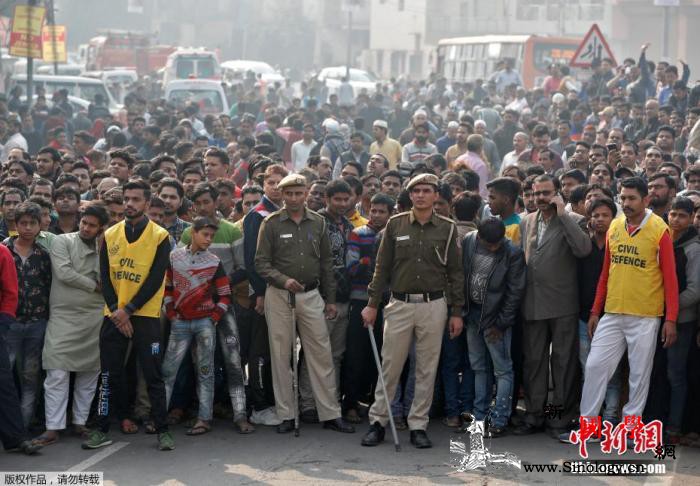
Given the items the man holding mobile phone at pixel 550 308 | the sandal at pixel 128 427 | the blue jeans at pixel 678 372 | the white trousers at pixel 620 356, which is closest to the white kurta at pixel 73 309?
the sandal at pixel 128 427

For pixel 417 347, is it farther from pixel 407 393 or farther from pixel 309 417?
pixel 309 417

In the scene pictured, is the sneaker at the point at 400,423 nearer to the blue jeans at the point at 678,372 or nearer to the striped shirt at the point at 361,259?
the striped shirt at the point at 361,259

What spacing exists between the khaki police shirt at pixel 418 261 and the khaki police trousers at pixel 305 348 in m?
0.52

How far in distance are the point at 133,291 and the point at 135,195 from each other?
70 cm

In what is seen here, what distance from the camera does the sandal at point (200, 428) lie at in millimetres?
9375

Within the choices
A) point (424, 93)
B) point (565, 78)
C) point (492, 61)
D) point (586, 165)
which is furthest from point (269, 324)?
point (492, 61)

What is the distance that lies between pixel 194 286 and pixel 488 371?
2.29 m

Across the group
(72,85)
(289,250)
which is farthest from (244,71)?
(289,250)

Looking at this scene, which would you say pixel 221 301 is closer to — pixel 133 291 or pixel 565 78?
pixel 133 291

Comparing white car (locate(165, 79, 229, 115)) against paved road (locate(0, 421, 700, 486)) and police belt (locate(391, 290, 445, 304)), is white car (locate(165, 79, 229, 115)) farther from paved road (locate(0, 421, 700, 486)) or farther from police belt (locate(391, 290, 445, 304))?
police belt (locate(391, 290, 445, 304))

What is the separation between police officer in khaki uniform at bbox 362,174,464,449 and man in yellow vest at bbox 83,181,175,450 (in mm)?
1512

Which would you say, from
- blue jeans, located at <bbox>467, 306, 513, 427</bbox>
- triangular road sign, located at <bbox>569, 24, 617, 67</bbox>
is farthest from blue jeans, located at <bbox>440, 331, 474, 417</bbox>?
triangular road sign, located at <bbox>569, 24, 617, 67</bbox>

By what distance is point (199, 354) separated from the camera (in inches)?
371

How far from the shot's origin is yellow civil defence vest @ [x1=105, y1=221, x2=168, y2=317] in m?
8.97
